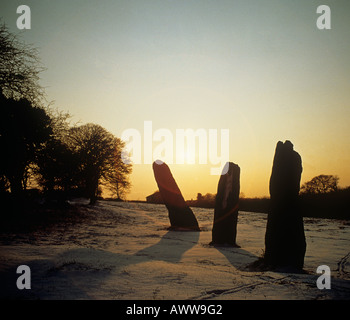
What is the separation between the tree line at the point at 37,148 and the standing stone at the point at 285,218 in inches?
431

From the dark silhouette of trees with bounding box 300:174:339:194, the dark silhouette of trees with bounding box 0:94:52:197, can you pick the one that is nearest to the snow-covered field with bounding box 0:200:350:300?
the dark silhouette of trees with bounding box 0:94:52:197

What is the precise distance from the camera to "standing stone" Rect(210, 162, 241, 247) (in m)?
12.0

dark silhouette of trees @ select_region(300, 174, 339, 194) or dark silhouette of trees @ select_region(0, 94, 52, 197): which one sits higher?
dark silhouette of trees @ select_region(0, 94, 52, 197)

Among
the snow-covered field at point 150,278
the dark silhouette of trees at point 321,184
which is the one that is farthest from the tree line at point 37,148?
the dark silhouette of trees at point 321,184

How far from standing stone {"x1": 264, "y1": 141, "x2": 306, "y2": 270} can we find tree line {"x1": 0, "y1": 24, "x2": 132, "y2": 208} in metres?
10.9

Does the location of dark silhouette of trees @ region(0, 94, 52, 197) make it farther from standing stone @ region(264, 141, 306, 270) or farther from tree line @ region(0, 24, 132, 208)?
standing stone @ region(264, 141, 306, 270)

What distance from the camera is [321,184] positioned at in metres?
53.2

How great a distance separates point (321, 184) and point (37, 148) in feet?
180

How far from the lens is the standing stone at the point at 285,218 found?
25.4ft

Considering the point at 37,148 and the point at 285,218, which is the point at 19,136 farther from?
the point at 285,218

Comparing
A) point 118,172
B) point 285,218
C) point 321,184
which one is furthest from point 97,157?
point 321,184

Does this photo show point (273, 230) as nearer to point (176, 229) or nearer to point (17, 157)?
point (176, 229)
